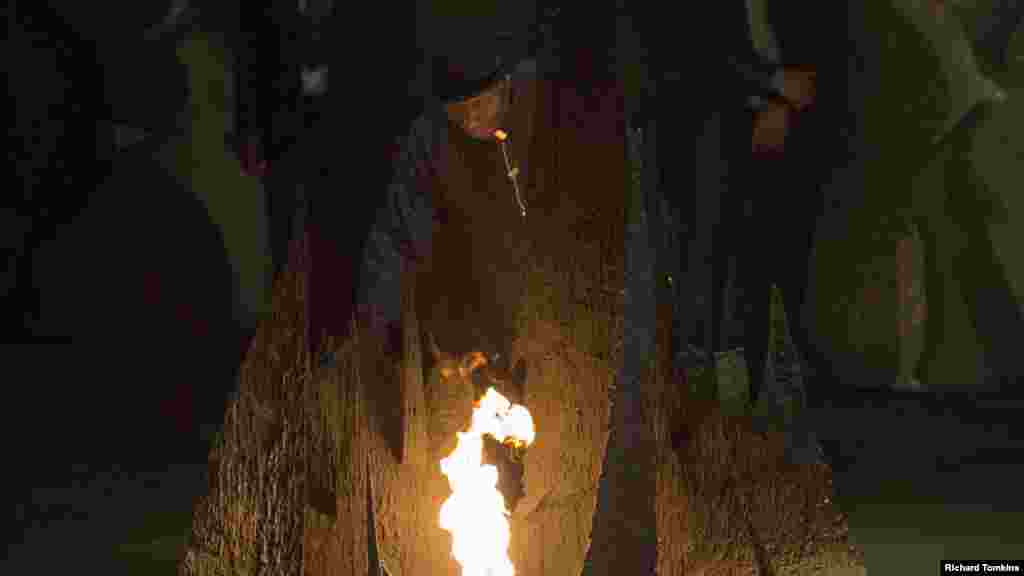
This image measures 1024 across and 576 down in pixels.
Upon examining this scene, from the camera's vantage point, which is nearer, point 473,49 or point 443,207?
point 473,49

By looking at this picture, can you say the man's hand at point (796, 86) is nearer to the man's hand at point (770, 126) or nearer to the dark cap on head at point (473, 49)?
the man's hand at point (770, 126)

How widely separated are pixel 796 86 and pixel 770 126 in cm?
9

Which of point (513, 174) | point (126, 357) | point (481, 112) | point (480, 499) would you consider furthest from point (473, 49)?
point (126, 357)

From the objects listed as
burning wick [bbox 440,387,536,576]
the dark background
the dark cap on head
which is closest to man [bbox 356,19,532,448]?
the dark cap on head

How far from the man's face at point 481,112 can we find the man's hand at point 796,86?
52cm

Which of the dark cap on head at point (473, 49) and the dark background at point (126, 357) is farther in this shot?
the dark background at point (126, 357)

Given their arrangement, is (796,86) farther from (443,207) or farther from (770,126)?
(443,207)

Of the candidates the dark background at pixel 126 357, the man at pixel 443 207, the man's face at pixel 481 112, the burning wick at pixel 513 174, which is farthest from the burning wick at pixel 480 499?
the dark background at pixel 126 357

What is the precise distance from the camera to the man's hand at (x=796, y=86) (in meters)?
1.71

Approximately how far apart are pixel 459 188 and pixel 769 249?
2.06 ft

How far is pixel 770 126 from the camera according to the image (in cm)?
173

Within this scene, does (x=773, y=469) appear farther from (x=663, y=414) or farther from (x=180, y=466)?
(x=180, y=466)

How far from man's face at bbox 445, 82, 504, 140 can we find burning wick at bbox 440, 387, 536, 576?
54 centimetres

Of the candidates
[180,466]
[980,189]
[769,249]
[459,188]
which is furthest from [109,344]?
[980,189]
